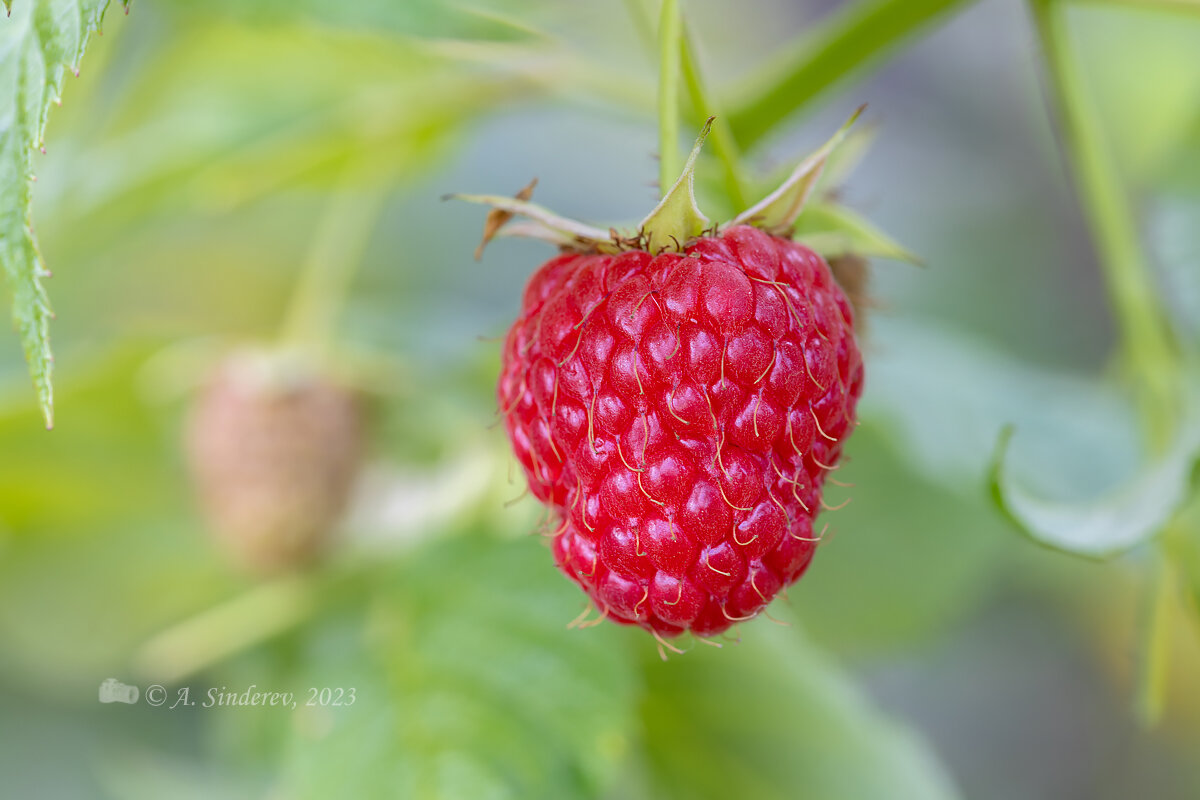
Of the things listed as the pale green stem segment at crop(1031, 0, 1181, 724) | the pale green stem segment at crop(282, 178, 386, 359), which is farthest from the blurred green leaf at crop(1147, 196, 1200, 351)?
the pale green stem segment at crop(282, 178, 386, 359)

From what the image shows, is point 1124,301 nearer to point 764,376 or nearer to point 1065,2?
point 1065,2

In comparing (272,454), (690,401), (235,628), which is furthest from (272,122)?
(690,401)

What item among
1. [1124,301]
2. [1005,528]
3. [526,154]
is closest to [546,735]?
[1124,301]

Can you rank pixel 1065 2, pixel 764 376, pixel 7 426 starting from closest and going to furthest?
pixel 764 376 → pixel 1065 2 → pixel 7 426

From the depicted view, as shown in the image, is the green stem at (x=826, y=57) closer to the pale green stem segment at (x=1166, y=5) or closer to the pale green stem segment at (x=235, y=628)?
the pale green stem segment at (x=1166, y=5)

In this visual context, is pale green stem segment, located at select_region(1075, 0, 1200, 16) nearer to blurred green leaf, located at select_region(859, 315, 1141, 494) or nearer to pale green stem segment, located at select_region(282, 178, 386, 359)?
blurred green leaf, located at select_region(859, 315, 1141, 494)

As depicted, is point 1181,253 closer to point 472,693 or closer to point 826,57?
point 826,57
